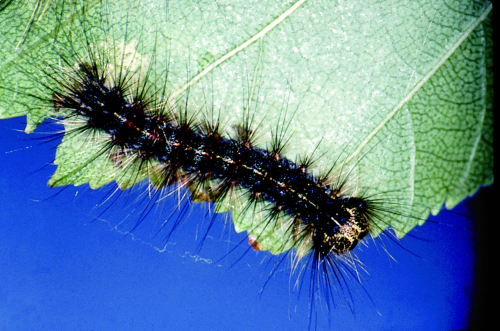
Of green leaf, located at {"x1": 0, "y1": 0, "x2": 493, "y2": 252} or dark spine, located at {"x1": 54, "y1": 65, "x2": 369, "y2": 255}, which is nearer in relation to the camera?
green leaf, located at {"x1": 0, "y1": 0, "x2": 493, "y2": 252}

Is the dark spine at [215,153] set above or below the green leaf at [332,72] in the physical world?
below

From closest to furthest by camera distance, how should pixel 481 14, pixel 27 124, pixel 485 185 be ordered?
pixel 481 14
pixel 485 185
pixel 27 124

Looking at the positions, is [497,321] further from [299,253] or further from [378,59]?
[378,59]

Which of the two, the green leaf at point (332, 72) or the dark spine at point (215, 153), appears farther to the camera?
the dark spine at point (215, 153)

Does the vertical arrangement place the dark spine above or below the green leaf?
below

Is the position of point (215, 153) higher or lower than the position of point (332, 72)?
lower

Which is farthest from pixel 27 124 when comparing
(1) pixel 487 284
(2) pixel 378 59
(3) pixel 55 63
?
(1) pixel 487 284

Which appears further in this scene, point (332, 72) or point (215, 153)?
point (215, 153)

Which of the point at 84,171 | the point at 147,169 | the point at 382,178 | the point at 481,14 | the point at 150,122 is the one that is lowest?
the point at 84,171
